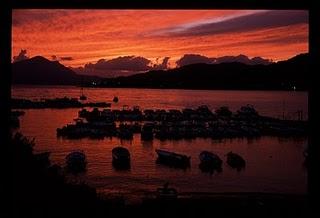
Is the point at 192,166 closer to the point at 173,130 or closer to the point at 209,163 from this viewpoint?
the point at 209,163

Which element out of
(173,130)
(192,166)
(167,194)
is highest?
(167,194)

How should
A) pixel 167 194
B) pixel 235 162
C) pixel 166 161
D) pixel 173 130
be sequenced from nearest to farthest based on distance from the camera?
pixel 167 194 → pixel 166 161 → pixel 235 162 → pixel 173 130

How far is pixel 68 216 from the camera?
2.25 metres

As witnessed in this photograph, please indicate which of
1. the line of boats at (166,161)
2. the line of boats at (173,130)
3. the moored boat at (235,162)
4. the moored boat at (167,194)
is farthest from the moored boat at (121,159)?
the moored boat at (167,194)

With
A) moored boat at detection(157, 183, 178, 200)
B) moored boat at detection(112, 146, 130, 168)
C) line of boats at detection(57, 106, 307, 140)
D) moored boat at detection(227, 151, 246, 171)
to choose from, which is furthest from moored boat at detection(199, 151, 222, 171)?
moored boat at detection(157, 183, 178, 200)

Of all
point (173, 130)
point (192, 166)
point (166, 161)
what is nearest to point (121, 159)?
point (166, 161)

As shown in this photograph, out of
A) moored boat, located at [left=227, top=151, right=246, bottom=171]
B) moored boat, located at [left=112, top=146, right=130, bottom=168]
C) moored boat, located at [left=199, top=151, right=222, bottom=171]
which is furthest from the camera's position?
moored boat, located at [left=227, top=151, right=246, bottom=171]

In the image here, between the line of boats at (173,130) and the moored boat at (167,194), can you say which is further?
the line of boats at (173,130)

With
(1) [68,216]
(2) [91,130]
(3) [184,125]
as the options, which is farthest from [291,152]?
(1) [68,216]

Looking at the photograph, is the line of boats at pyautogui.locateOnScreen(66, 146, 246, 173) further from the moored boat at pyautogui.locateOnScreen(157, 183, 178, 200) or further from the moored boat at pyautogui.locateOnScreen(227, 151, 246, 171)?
the moored boat at pyautogui.locateOnScreen(157, 183, 178, 200)

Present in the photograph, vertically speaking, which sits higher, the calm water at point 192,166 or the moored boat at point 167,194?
the moored boat at point 167,194

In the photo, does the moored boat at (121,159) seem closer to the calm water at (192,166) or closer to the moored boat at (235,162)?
the calm water at (192,166)

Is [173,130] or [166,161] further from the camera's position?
[173,130]

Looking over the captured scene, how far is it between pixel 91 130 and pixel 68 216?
29.9 meters
